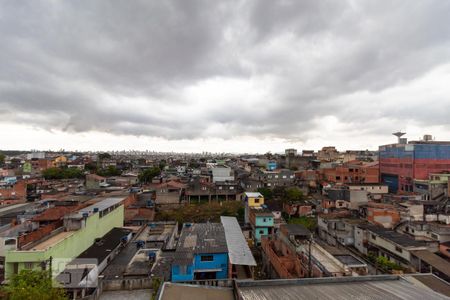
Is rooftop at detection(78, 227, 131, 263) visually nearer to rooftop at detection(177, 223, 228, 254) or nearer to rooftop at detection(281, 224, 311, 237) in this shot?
rooftop at detection(177, 223, 228, 254)

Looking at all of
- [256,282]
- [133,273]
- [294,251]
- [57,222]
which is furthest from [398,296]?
[57,222]

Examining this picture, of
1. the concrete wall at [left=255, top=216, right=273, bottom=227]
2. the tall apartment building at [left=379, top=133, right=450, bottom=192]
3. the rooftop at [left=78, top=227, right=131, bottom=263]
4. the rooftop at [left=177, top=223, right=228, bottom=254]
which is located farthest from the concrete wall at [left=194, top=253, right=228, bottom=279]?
the tall apartment building at [left=379, top=133, right=450, bottom=192]

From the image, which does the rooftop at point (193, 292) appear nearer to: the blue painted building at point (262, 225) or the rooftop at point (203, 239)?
the rooftop at point (203, 239)

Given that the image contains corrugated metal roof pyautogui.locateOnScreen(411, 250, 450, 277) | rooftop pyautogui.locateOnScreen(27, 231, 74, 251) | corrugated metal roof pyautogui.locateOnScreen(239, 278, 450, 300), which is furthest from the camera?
rooftop pyautogui.locateOnScreen(27, 231, 74, 251)

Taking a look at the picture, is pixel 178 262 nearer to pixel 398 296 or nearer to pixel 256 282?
pixel 256 282

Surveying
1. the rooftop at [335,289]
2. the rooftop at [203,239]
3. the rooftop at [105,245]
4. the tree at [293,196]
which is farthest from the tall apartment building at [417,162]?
the rooftop at [105,245]
